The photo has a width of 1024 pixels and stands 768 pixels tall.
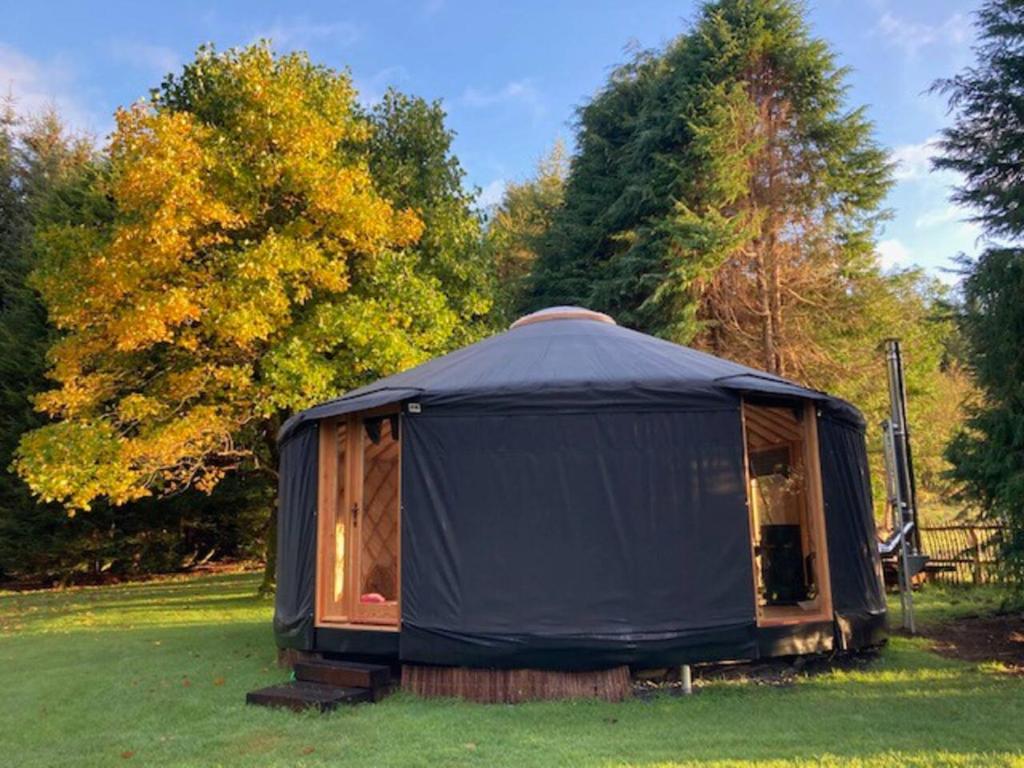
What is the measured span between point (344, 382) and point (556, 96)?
9365mm

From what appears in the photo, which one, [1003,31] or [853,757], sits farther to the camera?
[1003,31]

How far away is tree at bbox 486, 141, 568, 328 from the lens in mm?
13664

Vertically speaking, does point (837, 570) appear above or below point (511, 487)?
below

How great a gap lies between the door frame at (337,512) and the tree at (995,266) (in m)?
4.36

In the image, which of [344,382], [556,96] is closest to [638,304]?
[556,96]

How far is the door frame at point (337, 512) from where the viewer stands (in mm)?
5027

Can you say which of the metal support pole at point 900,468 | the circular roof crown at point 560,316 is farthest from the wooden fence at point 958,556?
the circular roof crown at point 560,316

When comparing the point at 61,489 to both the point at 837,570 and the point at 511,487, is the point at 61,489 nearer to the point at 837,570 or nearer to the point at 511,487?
the point at 511,487

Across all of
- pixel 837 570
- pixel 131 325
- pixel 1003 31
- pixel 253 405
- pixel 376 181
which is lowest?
pixel 837 570

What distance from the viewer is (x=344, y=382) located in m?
9.02

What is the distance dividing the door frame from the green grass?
26.2 inches

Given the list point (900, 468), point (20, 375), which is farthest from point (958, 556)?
point (20, 375)

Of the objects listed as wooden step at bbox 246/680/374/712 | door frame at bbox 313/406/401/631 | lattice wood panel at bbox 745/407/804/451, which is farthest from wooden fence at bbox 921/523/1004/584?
wooden step at bbox 246/680/374/712

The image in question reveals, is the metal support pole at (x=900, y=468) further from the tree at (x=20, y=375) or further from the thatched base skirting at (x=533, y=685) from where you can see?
the tree at (x=20, y=375)
